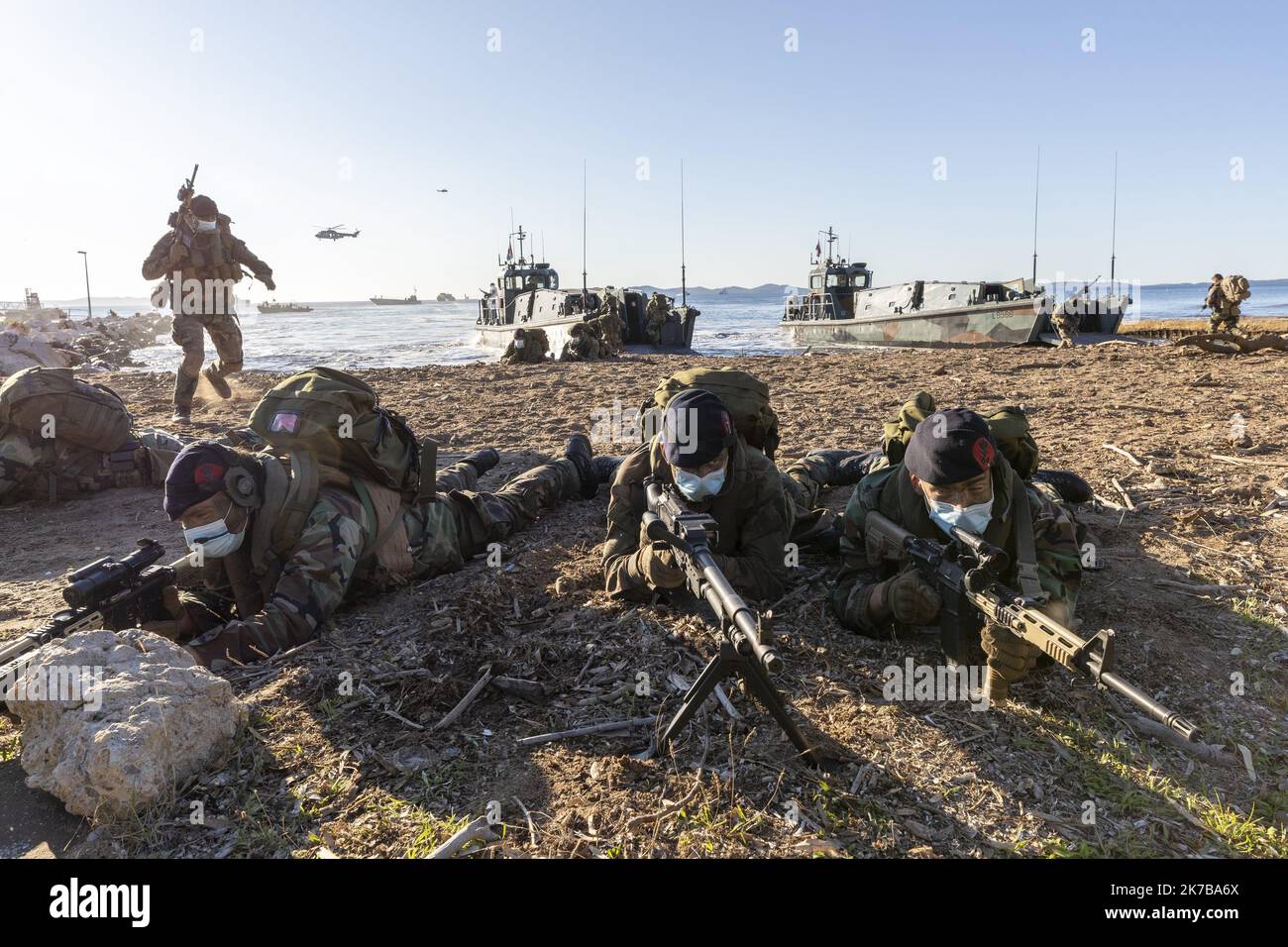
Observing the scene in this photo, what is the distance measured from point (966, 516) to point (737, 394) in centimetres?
180

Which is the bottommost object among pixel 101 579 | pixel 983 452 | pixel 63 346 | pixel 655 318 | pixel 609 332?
pixel 101 579

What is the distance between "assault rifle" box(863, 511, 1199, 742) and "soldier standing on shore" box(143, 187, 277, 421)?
9.39 m

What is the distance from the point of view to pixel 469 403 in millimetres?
11688

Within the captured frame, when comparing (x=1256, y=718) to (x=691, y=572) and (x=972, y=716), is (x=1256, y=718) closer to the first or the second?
(x=972, y=716)

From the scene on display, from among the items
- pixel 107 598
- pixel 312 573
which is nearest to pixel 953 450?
pixel 312 573

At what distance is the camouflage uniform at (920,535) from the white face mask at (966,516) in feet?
0.26

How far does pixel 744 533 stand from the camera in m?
4.22

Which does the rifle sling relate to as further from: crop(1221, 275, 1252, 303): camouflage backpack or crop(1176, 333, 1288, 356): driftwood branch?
crop(1221, 275, 1252, 303): camouflage backpack

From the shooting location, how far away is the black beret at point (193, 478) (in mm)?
3699

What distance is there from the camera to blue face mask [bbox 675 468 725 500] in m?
3.78

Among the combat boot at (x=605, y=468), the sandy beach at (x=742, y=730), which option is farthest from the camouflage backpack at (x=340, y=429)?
the combat boot at (x=605, y=468)

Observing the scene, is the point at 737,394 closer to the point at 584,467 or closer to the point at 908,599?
the point at 908,599

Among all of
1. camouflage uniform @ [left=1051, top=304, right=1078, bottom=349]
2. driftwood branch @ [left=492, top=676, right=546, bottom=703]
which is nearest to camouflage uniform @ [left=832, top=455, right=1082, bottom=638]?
driftwood branch @ [left=492, top=676, right=546, bottom=703]
